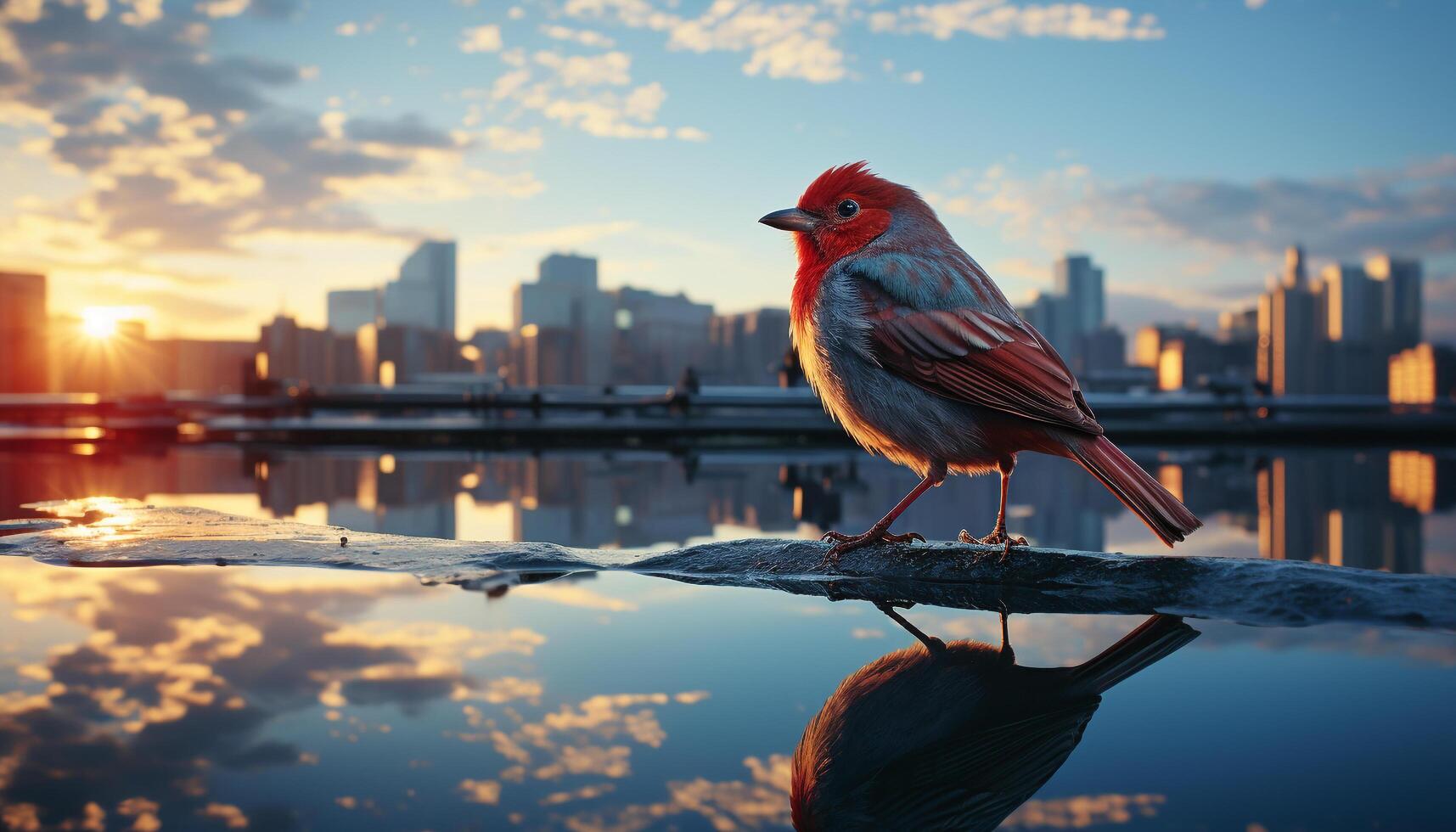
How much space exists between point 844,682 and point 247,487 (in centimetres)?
768

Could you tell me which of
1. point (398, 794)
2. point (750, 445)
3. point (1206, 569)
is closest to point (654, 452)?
point (750, 445)

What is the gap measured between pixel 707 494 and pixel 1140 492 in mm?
5472

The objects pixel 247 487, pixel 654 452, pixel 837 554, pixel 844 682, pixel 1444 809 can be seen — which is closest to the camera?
pixel 1444 809

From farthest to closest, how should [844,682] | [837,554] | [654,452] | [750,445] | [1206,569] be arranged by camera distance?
1. [750,445]
2. [654,452]
3. [837,554]
4. [1206,569]
5. [844,682]

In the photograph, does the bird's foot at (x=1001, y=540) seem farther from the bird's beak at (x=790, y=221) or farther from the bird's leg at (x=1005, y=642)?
the bird's beak at (x=790, y=221)

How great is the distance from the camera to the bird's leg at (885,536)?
2.97 meters

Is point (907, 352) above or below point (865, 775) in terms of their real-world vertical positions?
above

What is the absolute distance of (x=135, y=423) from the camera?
1847 cm

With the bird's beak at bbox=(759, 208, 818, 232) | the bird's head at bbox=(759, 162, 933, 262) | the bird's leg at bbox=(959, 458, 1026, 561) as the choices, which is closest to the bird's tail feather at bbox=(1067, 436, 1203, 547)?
the bird's leg at bbox=(959, 458, 1026, 561)

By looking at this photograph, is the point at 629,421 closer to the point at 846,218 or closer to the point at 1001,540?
the point at 846,218

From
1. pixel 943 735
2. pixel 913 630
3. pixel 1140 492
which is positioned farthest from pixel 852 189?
pixel 943 735

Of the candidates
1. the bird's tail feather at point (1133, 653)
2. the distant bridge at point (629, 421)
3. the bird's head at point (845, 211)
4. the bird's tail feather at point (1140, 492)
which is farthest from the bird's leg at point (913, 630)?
the distant bridge at point (629, 421)

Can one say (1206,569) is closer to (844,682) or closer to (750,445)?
(844,682)

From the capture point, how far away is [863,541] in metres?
3.09
